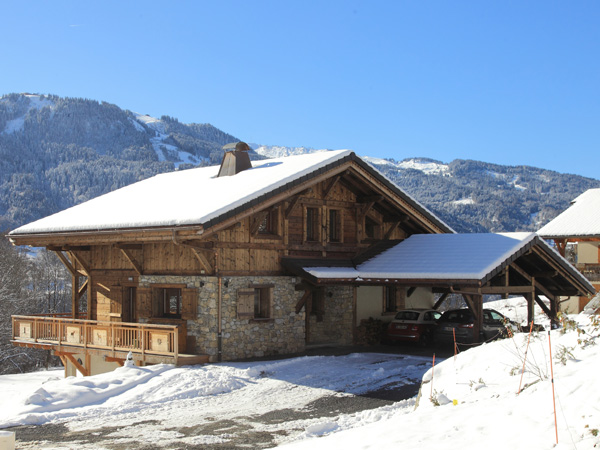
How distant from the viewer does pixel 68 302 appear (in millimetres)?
68438

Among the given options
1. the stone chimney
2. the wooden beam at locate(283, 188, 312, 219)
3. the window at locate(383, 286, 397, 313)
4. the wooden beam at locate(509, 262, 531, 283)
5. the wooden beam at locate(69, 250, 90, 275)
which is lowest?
the window at locate(383, 286, 397, 313)

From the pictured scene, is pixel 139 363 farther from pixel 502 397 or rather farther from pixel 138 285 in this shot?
pixel 502 397

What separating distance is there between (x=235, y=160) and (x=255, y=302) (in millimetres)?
6055

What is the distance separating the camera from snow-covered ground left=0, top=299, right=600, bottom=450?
8.24m

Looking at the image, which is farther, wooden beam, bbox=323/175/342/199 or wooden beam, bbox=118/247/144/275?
wooden beam, bbox=323/175/342/199

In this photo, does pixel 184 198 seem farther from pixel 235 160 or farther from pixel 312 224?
pixel 312 224

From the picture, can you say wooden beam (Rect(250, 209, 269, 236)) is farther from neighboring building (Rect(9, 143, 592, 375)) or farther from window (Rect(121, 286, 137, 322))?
window (Rect(121, 286, 137, 322))

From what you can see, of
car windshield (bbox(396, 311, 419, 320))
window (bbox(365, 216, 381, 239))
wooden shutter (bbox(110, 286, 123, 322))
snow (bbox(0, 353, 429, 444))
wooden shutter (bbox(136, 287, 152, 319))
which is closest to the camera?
snow (bbox(0, 353, 429, 444))

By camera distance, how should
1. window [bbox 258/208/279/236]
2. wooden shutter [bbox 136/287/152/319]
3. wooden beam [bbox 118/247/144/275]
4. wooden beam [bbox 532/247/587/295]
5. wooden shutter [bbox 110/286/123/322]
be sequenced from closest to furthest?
wooden beam [bbox 118/247/144/275]
wooden shutter [bbox 136/287/152/319]
window [bbox 258/208/279/236]
wooden beam [bbox 532/247/587/295]
wooden shutter [bbox 110/286/123/322]

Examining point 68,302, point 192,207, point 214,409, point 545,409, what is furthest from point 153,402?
point 68,302

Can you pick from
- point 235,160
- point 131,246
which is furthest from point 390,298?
point 131,246

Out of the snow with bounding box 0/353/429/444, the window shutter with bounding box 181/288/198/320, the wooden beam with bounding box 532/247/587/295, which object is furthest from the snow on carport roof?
the window shutter with bounding box 181/288/198/320

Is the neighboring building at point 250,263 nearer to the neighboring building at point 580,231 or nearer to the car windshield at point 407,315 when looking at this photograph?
the car windshield at point 407,315

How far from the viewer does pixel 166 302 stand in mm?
20969
